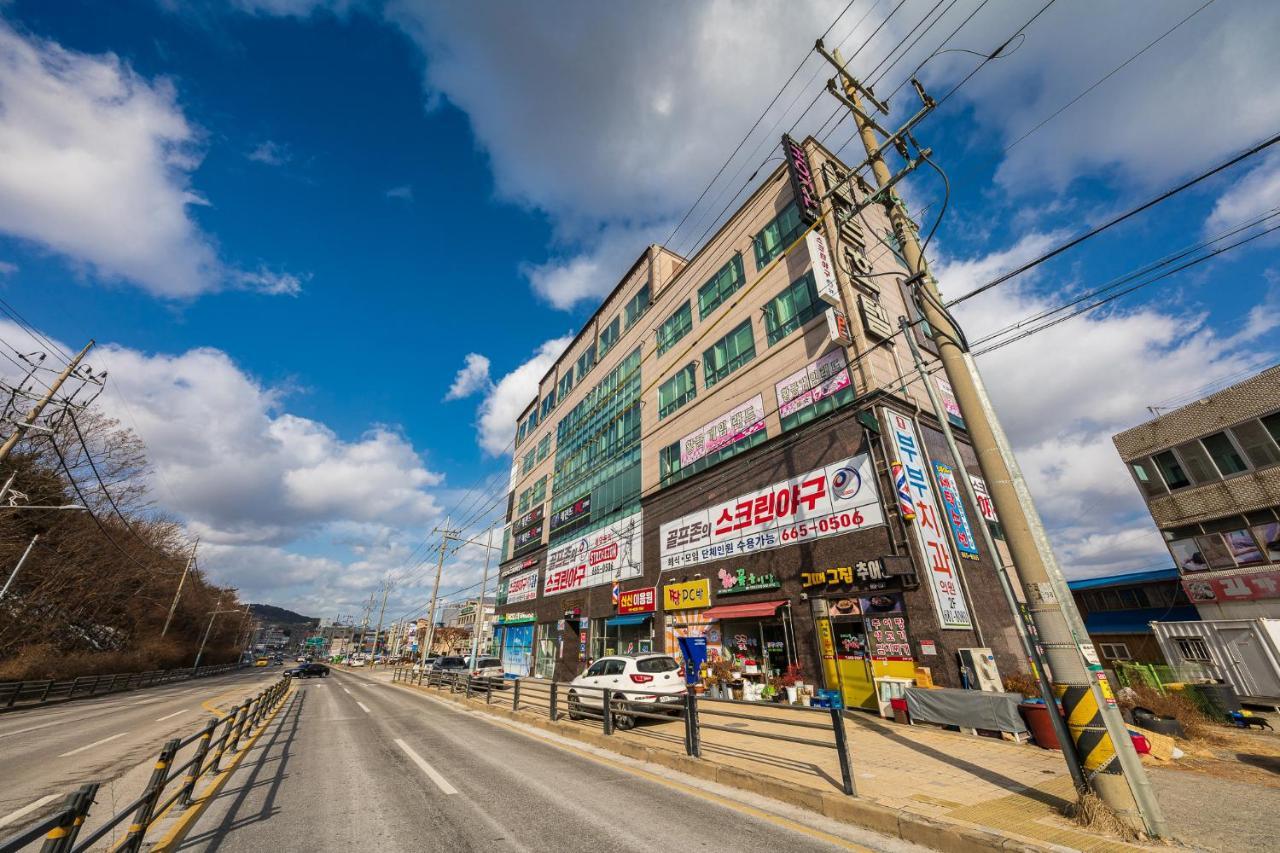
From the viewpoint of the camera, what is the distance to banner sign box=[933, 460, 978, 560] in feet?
48.5

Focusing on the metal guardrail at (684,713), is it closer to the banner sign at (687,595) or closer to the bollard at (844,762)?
the bollard at (844,762)

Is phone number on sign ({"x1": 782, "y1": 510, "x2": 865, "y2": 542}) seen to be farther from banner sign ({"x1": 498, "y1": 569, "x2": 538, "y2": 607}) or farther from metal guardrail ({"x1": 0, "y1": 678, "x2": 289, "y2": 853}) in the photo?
banner sign ({"x1": 498, "y1": 569, "x2": 538, "y2": 607})

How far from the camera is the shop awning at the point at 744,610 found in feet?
54.0

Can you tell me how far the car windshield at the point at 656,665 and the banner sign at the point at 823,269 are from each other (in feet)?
43.7

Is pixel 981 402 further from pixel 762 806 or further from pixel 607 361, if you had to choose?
pixel 607 361

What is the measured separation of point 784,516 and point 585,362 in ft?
86.9

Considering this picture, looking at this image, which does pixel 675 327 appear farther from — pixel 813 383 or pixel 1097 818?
pixel 1097 818

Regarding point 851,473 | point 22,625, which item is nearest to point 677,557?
point 851,473

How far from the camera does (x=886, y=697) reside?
12031 mm

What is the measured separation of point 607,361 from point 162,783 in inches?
1288

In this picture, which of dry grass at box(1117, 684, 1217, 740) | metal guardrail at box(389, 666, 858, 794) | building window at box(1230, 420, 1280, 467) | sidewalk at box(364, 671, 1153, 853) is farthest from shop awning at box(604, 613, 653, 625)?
building window at box(1230, 420, 1280, 467)

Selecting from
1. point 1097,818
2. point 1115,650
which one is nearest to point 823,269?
point 1097,818

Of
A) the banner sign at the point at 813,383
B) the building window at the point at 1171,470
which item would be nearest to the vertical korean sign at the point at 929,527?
the banner sign at the point at 813,383

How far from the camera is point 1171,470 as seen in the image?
2192cm
